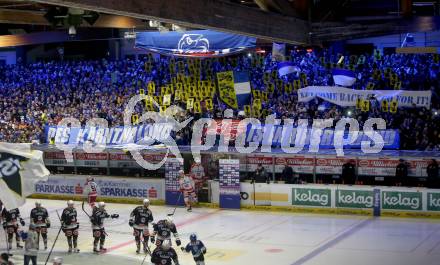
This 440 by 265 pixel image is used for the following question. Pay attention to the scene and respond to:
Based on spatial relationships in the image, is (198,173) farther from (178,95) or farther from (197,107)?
(178,95)

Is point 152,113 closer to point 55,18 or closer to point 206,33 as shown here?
point 206,33

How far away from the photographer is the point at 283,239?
24859mm

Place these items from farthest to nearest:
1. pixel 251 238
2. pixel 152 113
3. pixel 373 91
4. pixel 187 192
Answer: pixel 152 113 → pixel 373 91 → pixel 187 192 → pixel 251 238

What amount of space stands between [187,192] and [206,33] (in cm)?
796

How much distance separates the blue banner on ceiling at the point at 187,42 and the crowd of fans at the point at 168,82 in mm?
8528

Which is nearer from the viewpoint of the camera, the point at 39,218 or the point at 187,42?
the point at 39,218

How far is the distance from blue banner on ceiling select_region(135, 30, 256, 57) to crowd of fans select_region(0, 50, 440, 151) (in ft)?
28.0

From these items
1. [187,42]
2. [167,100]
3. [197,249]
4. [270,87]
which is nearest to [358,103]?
[270,87]

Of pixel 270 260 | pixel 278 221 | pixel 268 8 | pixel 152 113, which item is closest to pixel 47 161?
pixel 152 113

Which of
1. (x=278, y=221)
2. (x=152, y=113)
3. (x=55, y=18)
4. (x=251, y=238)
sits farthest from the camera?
(x=152, y=113)

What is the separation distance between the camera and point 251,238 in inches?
993

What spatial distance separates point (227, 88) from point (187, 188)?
765cm

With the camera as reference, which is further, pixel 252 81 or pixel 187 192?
pixel 252 81

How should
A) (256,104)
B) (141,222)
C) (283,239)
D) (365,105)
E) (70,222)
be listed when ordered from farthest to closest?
(256,104) < (365,105) < (283,239) < (70,222) < (141,222)
